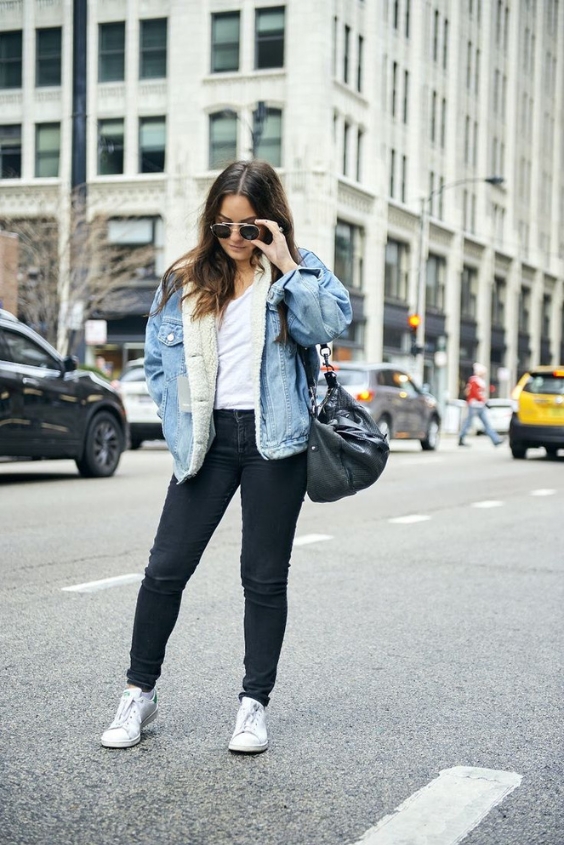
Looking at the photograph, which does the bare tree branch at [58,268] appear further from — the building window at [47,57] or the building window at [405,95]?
the building window at [405,95]

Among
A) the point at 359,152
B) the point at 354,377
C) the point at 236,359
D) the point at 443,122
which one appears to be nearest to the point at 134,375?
the point at 354,377

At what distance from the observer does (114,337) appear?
4119 cm

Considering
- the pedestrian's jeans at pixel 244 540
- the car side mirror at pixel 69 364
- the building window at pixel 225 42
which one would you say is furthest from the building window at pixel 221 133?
the pedestrian's jeans at pixel 244 540

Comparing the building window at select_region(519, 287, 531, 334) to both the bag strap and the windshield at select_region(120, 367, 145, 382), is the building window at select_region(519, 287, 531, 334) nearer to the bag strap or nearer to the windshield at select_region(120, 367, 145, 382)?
the windshield at select_region(120, 367, 145, 382)

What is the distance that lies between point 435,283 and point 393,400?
2835cm

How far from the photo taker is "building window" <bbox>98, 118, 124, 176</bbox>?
41.7 metres

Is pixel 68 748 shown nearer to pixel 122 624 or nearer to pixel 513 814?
pixel 513 814

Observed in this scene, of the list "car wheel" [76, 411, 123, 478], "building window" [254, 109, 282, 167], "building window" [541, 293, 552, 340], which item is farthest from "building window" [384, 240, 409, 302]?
"car wheel" [76, 411, 123, 478]

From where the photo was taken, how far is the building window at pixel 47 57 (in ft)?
139

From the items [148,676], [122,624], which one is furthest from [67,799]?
[122,624]

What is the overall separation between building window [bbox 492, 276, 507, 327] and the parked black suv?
4407cm

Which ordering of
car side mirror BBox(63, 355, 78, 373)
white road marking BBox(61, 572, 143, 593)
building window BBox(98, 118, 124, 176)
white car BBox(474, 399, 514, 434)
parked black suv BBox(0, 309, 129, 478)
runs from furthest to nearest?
building window BBox(98, 118, 124, 176), white car BBox(474, 399, 514, 434), car side mirror BBox(63, 355, 78, 373), parked black suv BBox(0, 309, 129, 478), white road marking BBox(61, 572, 143, 593)

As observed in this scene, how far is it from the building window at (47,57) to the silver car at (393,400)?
24.0m

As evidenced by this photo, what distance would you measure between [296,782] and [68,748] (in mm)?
753
